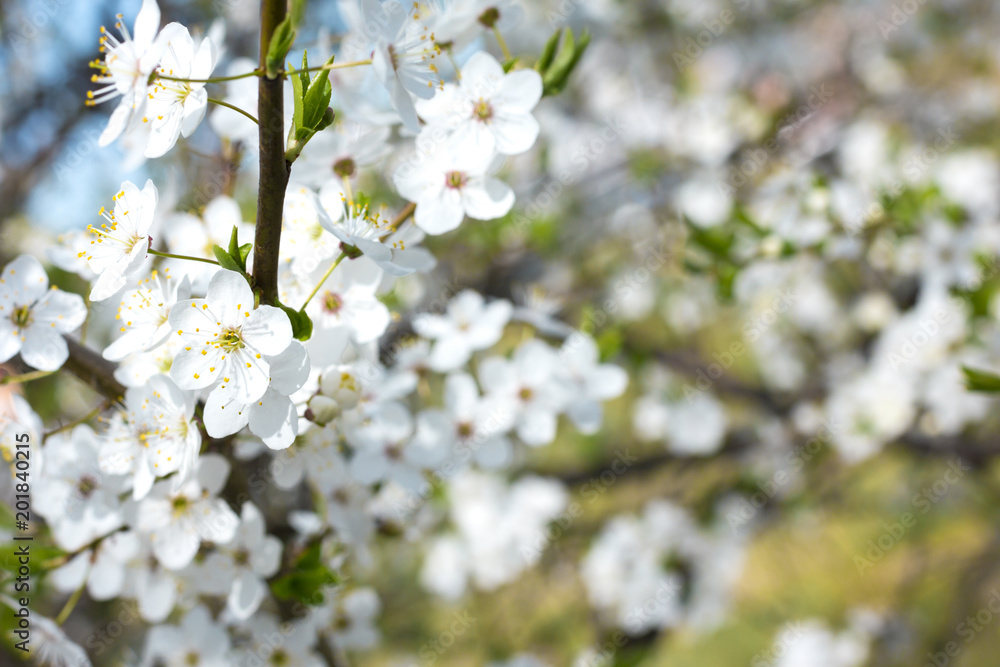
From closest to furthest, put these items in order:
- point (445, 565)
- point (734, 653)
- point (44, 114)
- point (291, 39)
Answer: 1. point (291, 39)
2. point (445, 565)
3. point (44, 114)
4. point (734, 653)

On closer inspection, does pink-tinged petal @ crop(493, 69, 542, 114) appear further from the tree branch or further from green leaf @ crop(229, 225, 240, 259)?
the tree branch

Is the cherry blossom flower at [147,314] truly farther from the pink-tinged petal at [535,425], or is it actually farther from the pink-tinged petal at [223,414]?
the pink-tinged petal at [535,425]

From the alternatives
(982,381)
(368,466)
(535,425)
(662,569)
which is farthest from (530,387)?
(662,569)

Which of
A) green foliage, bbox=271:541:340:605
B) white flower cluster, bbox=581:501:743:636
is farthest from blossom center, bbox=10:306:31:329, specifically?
white flower cluster, bbox=581:501:743:636

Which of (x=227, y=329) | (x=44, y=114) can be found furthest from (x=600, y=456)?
(x=44, y=114)

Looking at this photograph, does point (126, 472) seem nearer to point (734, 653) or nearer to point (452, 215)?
point (452, 215)

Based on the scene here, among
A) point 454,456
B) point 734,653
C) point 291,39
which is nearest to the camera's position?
point 291,39
